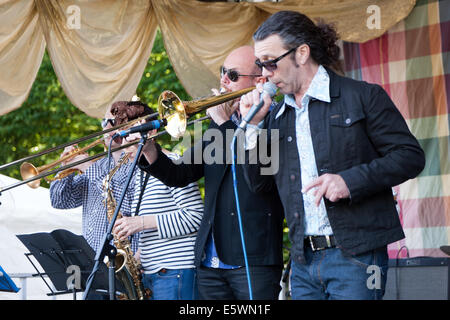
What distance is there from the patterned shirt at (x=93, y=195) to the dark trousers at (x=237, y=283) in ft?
3.23

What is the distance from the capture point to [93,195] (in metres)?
4.68

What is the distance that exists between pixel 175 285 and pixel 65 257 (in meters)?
0.72

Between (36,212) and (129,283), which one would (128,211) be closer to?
(129,283)

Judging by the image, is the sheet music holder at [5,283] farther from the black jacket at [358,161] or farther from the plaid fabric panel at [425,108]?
the plaid fabric panel at [425,108]

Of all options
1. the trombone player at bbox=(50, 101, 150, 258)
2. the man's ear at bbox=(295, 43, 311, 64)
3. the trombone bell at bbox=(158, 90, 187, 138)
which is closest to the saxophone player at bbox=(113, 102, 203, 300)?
the trombone player at bbox=(50, 101, 150, 258)

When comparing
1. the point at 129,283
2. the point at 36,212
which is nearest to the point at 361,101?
the point at 129,283

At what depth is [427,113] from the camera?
18.0 ft

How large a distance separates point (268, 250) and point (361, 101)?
102 centimetres

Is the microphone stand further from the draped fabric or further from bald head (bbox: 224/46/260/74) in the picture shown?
the draped fabric

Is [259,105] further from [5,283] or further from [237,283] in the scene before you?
[5,283]

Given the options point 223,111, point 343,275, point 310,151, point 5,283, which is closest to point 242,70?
point 223,111

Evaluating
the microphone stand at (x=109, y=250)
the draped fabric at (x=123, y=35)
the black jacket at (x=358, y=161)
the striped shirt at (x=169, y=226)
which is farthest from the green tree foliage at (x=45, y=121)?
the black jacket at (x=358, y=161)

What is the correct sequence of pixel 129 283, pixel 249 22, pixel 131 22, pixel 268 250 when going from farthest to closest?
pixel 249 22
pixel 131 22
pixel 129 283
pixel 268 250

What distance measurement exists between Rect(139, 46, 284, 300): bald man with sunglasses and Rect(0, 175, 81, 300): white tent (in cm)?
279
